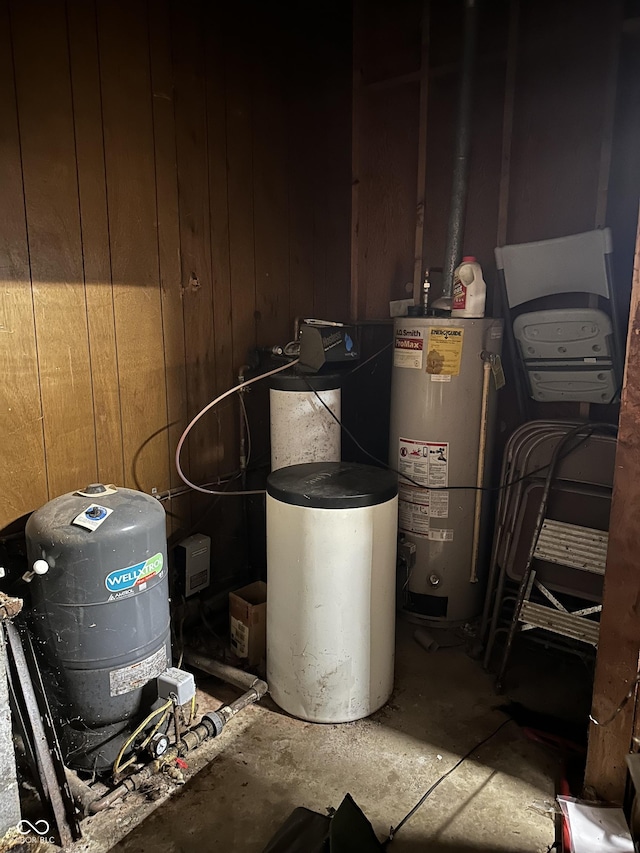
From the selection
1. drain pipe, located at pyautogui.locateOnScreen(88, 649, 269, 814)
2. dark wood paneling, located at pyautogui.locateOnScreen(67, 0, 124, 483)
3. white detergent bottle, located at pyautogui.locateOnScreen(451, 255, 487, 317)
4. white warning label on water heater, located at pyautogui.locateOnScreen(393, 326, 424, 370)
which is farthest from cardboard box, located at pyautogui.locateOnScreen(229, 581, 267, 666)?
white detergent bottle, located at pyautogui.locateOnScreen(451, 255, 487, 317)

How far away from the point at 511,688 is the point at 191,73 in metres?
2.54

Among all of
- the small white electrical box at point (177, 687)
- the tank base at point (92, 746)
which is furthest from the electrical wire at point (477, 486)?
the tank base at point (92, 746)

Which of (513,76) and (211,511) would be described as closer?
(513,76)

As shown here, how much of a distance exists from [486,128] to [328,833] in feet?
8.41

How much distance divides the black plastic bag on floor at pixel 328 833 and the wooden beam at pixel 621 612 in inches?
24.2

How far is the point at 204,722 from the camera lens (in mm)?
1919

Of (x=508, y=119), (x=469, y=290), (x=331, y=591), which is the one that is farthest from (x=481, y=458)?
(x=508, y=119)

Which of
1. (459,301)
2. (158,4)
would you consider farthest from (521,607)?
(158,4)

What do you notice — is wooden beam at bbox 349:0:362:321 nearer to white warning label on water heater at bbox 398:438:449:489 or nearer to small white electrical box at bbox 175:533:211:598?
white warning label on water heater at bbox 398:438:449:489

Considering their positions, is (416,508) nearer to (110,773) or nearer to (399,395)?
(399,395)

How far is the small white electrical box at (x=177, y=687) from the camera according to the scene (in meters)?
1.78

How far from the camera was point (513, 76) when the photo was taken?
2385 mm

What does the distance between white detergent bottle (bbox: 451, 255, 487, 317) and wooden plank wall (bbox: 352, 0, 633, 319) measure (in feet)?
0.87

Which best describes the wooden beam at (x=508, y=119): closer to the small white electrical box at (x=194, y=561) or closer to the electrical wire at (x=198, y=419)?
the electrical wire at (x=198, y=419)
